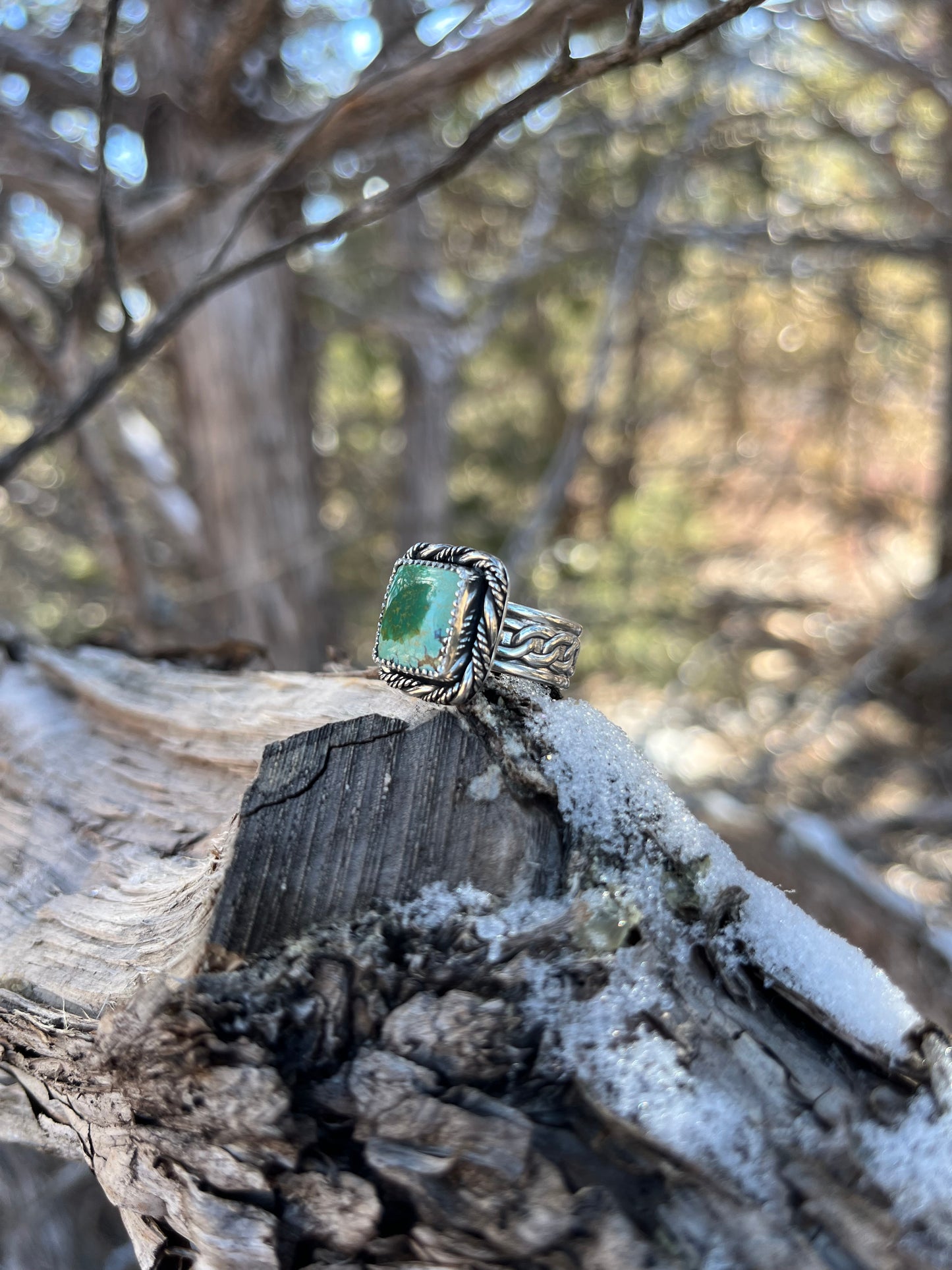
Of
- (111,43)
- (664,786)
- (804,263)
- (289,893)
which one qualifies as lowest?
(289,893)

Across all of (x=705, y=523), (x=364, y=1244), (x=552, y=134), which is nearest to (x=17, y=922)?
(x=364, y=1244)

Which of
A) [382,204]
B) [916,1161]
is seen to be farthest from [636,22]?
[916,1161]

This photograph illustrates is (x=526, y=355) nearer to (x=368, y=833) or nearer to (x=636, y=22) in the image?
(x=636, y=22)

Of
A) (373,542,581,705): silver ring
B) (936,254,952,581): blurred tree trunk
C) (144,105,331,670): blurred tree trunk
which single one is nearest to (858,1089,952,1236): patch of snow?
(373,542,581,705): silver ring

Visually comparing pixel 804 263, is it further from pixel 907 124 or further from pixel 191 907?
pixel 191 907

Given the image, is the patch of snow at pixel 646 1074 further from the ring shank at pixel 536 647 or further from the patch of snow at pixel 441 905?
the ring shank at pixel 536 647
